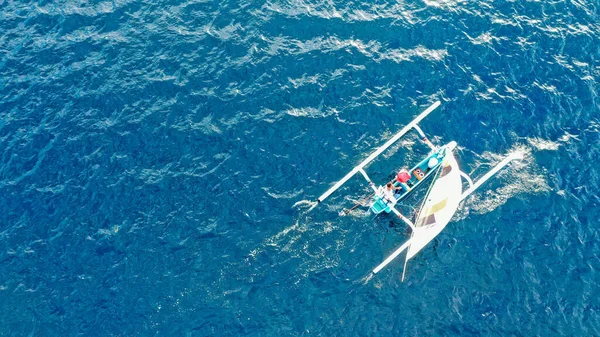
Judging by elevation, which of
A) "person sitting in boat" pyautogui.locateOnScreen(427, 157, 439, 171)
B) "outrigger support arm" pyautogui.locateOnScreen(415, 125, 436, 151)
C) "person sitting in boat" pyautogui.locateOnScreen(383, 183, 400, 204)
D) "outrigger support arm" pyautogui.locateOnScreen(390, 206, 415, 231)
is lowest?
"outrigger support arm" pyautogui.locateOnScreen(390, 206, 415, 231)

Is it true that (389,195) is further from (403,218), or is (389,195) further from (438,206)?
(438,206)

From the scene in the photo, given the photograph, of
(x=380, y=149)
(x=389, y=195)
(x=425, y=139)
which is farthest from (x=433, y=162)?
(x=389, y=195)

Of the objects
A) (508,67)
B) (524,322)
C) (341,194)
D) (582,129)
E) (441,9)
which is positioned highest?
(441,9)

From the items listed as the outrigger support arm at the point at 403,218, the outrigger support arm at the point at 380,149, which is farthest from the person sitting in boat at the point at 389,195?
the outrigger support arm at the point at 380,149

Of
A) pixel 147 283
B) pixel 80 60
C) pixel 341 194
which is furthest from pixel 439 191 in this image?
pixel 80 60

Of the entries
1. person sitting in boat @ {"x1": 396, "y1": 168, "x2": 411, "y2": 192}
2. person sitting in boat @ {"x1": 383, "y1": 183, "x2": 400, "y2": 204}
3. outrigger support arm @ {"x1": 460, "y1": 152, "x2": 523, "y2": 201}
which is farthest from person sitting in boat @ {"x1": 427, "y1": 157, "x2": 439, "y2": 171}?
person sitting in boat @ {"x1": 383, "y1": 183, "x2": 400, "y2": 204}

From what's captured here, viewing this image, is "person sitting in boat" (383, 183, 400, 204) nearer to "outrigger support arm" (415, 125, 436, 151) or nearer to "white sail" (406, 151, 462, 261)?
"white sail" (406, 151, 462, 261)

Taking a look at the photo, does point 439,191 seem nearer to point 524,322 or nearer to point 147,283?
point 524,322

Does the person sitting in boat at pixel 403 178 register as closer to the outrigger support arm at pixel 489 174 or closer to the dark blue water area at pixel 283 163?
the dark blue water area at pixel 283 163
